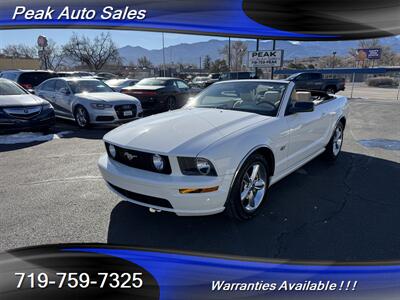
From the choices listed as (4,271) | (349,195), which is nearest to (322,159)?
(349,195)

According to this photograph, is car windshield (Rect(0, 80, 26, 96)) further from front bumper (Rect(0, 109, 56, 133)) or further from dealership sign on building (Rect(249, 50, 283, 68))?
dealership sign on building (Rect(249, 50, 283, 68))

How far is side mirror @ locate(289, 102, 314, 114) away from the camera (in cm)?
378

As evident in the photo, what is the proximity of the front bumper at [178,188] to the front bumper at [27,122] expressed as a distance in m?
5.55

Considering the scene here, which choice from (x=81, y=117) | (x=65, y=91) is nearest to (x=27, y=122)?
(x=81, y=117)

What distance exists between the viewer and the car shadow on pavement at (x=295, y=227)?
280 centimetres

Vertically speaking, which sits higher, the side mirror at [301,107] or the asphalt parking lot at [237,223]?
the side mirror at [301,107]

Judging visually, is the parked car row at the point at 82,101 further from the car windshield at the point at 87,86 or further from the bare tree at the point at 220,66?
the bare tree at the point at 220,66

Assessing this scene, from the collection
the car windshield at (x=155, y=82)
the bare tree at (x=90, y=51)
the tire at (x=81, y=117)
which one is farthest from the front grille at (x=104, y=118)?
the bare tree at (x=90, y=51)

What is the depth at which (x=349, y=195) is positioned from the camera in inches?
157

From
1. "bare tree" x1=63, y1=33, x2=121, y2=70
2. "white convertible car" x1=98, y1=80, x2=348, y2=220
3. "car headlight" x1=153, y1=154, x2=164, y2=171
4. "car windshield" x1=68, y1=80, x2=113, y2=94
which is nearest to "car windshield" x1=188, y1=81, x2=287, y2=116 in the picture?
"white convertible car" x1=98, y1=80, x2=348, y2=220

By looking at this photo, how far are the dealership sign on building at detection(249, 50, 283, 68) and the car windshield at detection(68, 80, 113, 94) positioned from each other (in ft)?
48.9

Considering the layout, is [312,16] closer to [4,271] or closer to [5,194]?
[5,194]

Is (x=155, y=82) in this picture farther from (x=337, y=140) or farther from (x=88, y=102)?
(x=337, y=140)

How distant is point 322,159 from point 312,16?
8.27 meters
